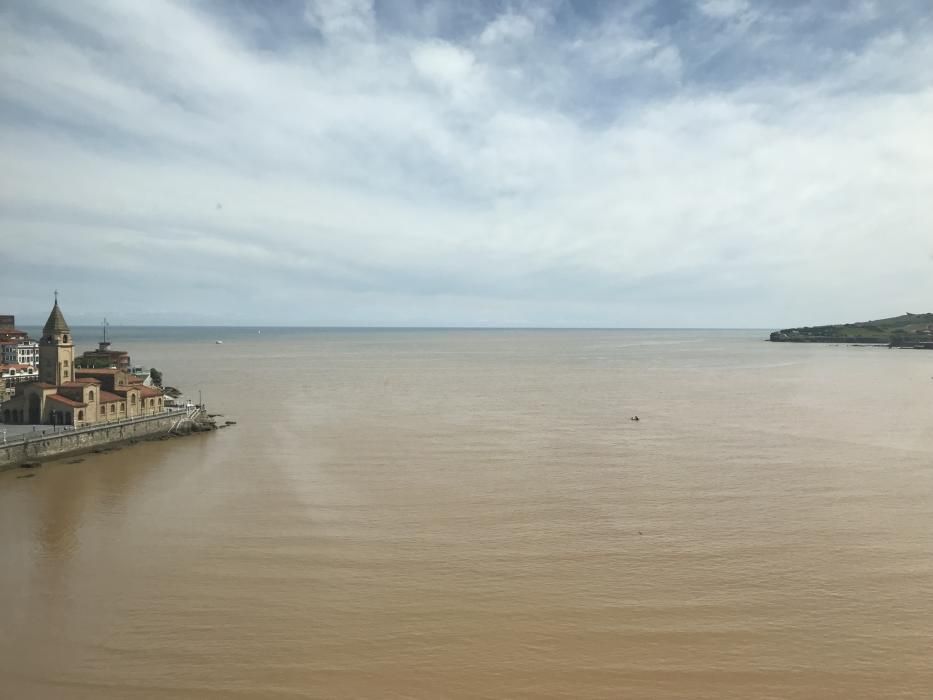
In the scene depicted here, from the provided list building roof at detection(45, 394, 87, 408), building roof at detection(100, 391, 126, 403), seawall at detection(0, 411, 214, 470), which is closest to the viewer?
seawall at detection(0, 411, 214, 470)

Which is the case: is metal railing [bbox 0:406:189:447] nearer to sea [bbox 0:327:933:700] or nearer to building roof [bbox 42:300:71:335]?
sea [bbox 0:327:933:700]

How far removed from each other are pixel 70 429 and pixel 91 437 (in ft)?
4.20

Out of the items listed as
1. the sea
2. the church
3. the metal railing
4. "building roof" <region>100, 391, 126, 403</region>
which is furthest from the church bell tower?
the sea

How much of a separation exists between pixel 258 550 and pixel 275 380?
217ft

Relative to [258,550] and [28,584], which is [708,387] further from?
[28,584]

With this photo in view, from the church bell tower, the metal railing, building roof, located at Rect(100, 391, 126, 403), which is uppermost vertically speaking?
the church bell tower

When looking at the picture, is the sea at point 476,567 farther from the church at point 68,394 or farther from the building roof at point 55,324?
the building roof at point 55,324

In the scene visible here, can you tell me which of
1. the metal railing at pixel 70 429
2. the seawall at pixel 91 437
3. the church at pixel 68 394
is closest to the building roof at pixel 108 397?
the church at pixel 68 394

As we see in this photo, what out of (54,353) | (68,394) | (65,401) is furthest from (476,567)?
(54,353)

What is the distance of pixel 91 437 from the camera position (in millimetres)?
41000

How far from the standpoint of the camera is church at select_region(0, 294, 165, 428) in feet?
136

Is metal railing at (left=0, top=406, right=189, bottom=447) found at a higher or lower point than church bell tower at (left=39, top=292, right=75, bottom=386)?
lower

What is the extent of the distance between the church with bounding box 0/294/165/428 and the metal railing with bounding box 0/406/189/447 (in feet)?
1.48

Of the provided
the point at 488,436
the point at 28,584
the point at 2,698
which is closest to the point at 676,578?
the point at 2,698
